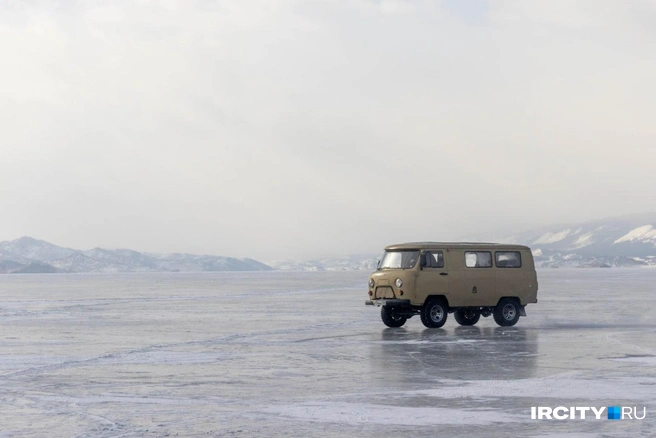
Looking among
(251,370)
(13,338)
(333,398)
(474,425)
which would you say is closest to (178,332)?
(13,338)

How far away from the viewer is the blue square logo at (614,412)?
42.8 ft

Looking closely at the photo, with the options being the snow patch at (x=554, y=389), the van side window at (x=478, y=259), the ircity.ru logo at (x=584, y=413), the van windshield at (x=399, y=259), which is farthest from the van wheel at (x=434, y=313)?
the ircity.ru logo at (x=584, y=413)

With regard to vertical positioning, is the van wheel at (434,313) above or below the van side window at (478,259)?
below

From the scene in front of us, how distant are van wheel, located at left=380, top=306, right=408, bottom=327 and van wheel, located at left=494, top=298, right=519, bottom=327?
3007 mm

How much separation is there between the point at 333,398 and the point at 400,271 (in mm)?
15521

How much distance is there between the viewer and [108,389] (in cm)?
1631

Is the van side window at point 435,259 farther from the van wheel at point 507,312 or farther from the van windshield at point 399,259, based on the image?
the van wheel at point 507,312

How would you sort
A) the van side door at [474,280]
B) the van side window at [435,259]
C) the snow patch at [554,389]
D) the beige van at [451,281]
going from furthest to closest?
the van side door at [474,280] → the van side window at [435,259] → the beige van at [451,281] → the snow patch at [554,389]

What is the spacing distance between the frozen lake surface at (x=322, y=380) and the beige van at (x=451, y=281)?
0.71 m

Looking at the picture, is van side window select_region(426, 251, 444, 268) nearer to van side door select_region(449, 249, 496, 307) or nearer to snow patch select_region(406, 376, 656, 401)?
van side door select_region(449, 249, 496, 307)

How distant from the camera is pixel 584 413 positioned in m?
13.4

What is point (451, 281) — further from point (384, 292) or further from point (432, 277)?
point (384, 292)

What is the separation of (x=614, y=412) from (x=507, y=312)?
18.7 metres

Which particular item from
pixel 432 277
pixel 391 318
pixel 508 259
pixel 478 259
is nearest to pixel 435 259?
pixel 432 277
